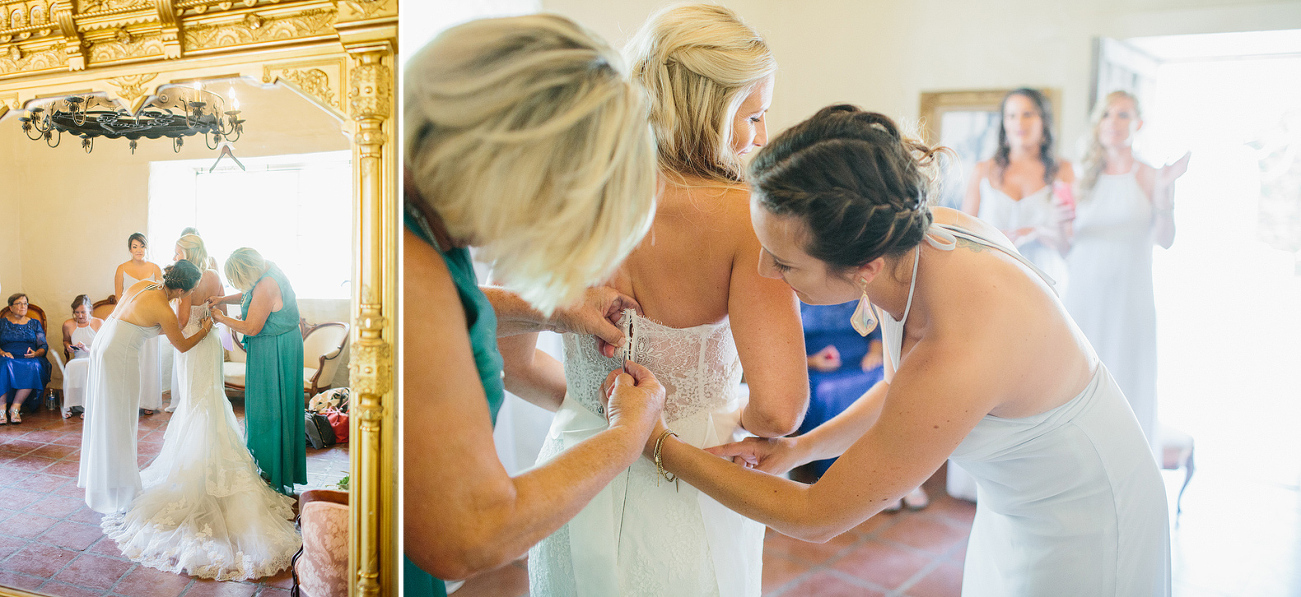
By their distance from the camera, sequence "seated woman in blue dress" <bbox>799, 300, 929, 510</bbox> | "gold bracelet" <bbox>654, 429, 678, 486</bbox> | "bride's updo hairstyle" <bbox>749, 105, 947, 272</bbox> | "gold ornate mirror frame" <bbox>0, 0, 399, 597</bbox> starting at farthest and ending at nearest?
"gold ornate mirror frame" <bbox>0, 0, 399, 597</bbox> < "gold bracelet" <bbox>654, 429, 678, 486</bbox> < "seated woman in blue dress" <bbox>799, 300, 929, 510</bbox> < "bride's updo hairstyle" <bbox>749, 105, 947, 272</bbox>

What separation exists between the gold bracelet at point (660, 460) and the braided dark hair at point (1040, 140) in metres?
0.59

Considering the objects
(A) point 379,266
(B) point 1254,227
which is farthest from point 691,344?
(A) point 379,266

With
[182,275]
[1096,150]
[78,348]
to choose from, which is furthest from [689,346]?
[78,348]

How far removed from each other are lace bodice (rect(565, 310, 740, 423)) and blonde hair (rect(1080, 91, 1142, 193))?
0.51 m

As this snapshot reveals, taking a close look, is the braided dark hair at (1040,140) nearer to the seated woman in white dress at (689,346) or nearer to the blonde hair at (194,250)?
the seated woman in white dress at (689,346)

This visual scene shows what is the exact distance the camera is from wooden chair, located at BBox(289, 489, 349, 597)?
1.75 m

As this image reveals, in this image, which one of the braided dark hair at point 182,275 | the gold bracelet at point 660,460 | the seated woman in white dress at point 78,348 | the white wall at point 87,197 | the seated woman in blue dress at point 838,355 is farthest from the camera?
the seated woman in white dress at point 78,348

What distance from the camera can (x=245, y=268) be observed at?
1.77m

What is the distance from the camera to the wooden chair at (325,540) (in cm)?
175

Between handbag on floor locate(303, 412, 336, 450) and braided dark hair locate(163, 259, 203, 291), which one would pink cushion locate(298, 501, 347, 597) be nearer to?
handbag on floor locate(303, 412, 336, 450)

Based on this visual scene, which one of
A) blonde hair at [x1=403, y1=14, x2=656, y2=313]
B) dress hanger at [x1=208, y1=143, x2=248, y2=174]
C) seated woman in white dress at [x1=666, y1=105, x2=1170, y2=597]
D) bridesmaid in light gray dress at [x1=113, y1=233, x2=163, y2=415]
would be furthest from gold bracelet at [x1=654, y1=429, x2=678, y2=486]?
bridesmaid in light gray dress at [x1=113, y1=233, x2=163, y2=415]

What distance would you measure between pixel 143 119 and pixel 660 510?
1785mm

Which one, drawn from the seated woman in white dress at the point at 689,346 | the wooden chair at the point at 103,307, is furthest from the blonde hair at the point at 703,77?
the wooden chair at the point at 103,307

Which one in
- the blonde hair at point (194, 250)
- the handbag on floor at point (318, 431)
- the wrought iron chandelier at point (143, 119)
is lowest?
the handbag on floor at point (318, 431)
